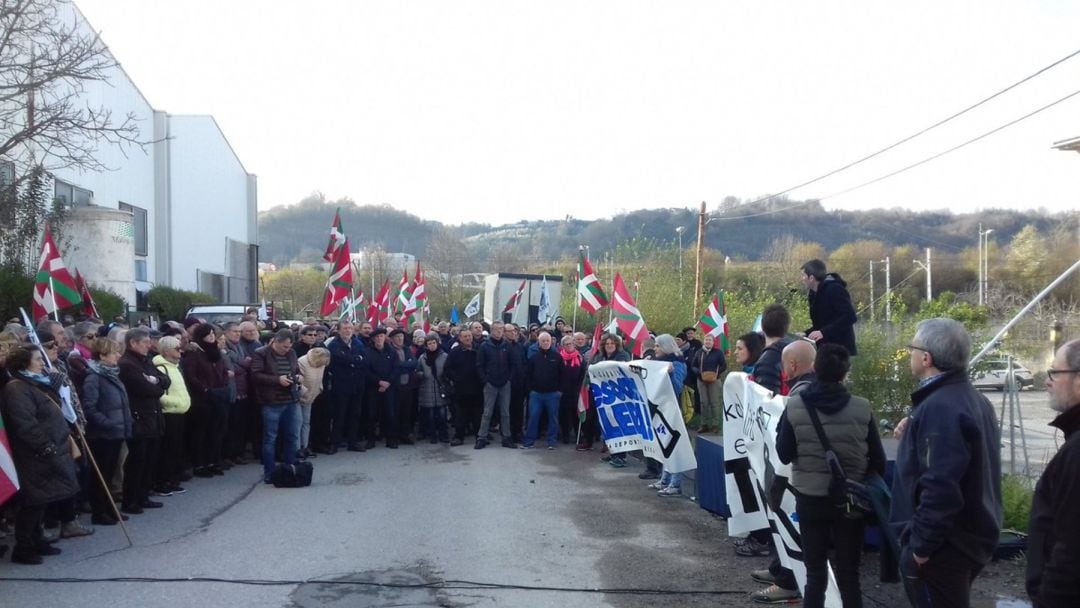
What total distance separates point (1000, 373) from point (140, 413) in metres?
17.1

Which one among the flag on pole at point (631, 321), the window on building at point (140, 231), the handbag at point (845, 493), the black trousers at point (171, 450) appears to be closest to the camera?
the handbag at point (845, 493)

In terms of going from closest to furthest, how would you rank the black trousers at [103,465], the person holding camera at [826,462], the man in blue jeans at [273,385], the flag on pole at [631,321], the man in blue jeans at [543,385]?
the person holding camera at [826,462] → the black trousers at [103,465] → the man in blue jeans at [273,385] → the man in blue jeans at [543,385] → the flag on pole at [631,321]

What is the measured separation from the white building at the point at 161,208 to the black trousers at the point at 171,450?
11.1 m

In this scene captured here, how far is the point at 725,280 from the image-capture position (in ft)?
175

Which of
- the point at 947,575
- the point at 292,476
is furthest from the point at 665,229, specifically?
the point at 947,575

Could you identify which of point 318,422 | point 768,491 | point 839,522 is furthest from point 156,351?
point 839,522

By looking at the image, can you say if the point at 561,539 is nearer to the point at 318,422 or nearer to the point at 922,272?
the point at 318,422

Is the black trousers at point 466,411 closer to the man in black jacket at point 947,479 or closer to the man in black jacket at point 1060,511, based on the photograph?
the man in black jacket at point 947,479

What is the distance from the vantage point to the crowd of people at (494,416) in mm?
4418

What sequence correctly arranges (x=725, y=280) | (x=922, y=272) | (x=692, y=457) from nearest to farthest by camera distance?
(x=692, y=457), (x=725, y=280), (x=922, y=272)

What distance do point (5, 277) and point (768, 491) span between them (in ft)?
51.1

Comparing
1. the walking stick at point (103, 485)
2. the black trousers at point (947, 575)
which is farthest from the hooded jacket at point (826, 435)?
the walking stick at point (103, 485)

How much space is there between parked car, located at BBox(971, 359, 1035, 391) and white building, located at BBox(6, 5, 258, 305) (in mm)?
16874

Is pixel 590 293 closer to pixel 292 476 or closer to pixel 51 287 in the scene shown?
pixel 292 476
